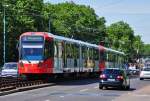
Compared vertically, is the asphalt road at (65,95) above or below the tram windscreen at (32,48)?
below

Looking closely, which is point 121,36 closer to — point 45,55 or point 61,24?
point 61,24

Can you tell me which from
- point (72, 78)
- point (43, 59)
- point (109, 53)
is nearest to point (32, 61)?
point (43, 59)

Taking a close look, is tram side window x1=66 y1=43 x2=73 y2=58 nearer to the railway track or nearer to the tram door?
the tram door

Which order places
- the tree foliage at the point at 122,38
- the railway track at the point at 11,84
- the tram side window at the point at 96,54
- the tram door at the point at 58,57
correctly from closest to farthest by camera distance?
the railway track at the point at 11,84 < the tram door at the point at 58,57 < the tram side window at the point at 96,54 < the tree foliage at the point at 122,38

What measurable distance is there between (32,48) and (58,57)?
116 inches

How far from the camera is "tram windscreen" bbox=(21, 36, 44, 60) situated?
139 ft

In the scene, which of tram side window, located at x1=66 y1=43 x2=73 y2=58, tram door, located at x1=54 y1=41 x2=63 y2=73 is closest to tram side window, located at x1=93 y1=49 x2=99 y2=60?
tram side window, located at x1=66 y1=43 x2=73 y2=58

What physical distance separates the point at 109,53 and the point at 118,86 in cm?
3574

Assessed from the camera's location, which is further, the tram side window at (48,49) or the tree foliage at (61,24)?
the tree foliage at (61,24)

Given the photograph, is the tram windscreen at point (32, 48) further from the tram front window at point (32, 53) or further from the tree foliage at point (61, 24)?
the tree foliage at point (61, 24)

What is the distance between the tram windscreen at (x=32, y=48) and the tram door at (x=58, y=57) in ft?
6.24

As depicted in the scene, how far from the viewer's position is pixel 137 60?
7047 inches

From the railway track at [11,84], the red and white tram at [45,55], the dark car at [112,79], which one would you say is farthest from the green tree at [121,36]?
the railway track at [11,84]

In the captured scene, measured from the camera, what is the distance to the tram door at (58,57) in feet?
145
